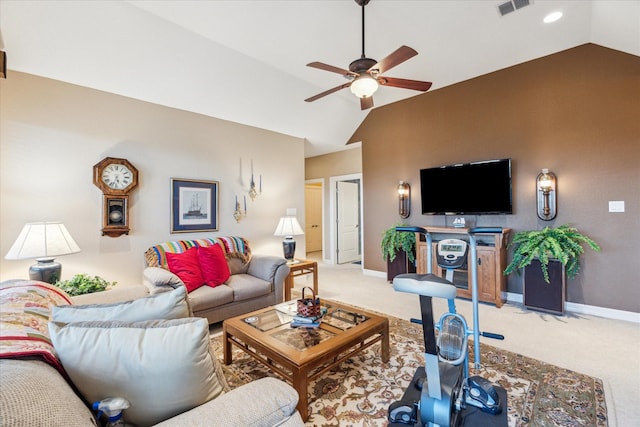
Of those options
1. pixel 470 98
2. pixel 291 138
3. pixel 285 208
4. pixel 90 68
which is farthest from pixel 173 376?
pixel 470 98

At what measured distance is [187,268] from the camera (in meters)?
3.04

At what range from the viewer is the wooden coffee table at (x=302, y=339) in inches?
66.7

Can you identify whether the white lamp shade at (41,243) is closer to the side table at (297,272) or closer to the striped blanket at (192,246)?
the striped blanket at (192,246)

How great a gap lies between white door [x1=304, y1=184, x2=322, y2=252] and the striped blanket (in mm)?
4212

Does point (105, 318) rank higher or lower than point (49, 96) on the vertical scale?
lower

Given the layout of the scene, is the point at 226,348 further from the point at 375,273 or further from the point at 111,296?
the point at 375,273

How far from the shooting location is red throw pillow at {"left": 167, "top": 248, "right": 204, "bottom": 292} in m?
2.97

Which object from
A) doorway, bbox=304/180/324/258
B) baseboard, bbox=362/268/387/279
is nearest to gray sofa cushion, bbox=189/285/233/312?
baseboard, bbox=362/268/387/279

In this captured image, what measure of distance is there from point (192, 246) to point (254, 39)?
2455 mm

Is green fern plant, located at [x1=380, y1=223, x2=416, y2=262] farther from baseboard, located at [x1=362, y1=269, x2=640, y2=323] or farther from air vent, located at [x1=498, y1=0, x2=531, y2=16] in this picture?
air vent, located at [x1=498, y1=0, x2=531, y2=16]

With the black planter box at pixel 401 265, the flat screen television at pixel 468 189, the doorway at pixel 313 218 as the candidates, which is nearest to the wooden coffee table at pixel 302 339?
the black planter box at pixel 401 265

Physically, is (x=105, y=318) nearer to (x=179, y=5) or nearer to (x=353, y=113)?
(x=179, y=5)

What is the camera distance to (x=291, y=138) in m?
4.98

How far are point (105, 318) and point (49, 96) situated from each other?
2.95 m
